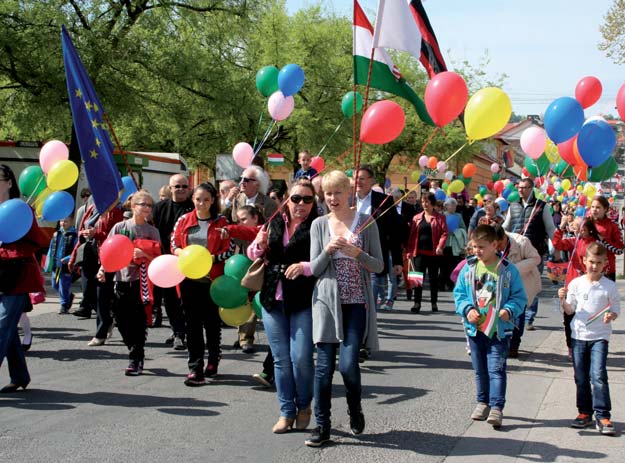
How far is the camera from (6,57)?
59.6 ft

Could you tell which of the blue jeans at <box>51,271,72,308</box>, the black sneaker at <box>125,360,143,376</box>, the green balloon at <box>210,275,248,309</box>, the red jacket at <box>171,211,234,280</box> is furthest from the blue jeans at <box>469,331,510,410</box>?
the blue jeans at <box>51,271,72,308</box>

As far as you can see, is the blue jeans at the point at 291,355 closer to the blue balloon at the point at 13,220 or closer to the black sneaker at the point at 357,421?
the black sneaker at the point at 357,421

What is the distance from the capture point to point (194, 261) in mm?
6176

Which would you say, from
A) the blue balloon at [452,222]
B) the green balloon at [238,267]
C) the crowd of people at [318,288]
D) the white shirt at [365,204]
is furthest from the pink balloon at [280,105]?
the blue balloon at [452,222]

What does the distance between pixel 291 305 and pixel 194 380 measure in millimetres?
1939

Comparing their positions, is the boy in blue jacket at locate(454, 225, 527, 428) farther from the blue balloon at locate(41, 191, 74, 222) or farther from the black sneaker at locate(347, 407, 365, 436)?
the blue balloon at locate(41, 191, 74, 222)

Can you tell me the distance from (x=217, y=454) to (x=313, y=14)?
32.5m

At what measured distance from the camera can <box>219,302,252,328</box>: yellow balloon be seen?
22.4 ft

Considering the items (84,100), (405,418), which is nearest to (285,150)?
(84,100)

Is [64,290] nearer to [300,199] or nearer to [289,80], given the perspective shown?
[289,80]

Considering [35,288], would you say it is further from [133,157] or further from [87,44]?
[133,157]

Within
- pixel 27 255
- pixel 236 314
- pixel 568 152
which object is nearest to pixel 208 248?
pixel 236 314

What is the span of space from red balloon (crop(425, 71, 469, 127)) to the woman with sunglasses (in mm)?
1295

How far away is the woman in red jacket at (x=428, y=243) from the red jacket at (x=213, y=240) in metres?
6.03
